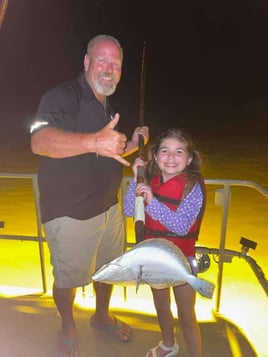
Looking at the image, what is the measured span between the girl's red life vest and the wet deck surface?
826mm

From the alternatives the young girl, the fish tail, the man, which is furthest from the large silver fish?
the man

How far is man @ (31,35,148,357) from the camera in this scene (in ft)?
7.57

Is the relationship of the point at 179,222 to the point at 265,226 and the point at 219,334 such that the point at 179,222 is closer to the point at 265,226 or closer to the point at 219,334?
the point at 219,334

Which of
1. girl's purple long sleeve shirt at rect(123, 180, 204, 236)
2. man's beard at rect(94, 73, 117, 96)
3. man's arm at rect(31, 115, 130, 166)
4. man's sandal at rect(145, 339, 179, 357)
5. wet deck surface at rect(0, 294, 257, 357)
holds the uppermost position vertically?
man's beard at rect(94, 73, 117, 96)

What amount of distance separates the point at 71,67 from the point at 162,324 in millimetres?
66990

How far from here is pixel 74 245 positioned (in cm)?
261

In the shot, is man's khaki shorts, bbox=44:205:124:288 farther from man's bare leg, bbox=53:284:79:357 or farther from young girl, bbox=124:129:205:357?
young girl, bbox=124:129:205:357

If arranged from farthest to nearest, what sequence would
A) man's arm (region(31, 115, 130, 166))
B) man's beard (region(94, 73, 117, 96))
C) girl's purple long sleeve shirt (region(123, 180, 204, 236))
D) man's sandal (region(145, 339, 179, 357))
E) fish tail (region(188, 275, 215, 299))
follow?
man's sandal (region(145, 339, 179, 357)), man's beard (region(94, 73, 117, 96)), girl's purple long sleeve shirt (region(123, 180, 204, 236)), man's arm (region(31, 115, 130, 166)), fish tail (region(188, 275, 215, 299))

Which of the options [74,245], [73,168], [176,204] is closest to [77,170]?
[73,168]

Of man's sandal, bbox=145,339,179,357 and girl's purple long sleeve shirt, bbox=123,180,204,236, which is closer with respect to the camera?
girl's purple long sleeve shirt, bbox=123,180,204,236

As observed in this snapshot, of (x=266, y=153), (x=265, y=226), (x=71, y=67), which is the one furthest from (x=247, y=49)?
(x=265, y=226)

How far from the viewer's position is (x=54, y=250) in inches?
104

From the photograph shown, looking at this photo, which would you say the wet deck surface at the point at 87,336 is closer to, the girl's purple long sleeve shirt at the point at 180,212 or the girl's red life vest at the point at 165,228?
the girl's red life vest at the point at 165,228

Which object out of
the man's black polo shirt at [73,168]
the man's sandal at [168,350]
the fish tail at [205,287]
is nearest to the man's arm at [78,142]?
the man's black polo shirt at [73,168]
